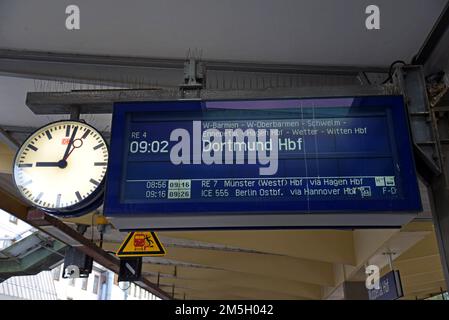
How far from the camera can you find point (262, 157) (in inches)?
100

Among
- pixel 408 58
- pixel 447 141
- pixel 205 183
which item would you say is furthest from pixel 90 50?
pixel 447 141

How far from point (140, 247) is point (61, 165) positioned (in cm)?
378

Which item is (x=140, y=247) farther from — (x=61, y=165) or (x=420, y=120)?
(x=420, y=120)

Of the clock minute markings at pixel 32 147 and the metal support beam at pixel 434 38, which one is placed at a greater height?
the metal support beam at pixel 434 38

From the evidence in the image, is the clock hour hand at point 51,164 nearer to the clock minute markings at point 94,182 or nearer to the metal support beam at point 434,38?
the clock minute markings at point 94,182

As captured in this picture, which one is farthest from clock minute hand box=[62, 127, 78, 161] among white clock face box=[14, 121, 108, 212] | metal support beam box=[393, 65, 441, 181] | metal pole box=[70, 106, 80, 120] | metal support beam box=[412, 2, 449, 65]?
metal support beam box=[412, 2, 449, 65]

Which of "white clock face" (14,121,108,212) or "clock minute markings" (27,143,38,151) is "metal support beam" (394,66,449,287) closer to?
"white clock face" (14,121,108,212)

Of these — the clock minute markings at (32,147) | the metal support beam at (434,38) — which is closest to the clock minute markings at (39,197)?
the clock minute markings at (32,147)

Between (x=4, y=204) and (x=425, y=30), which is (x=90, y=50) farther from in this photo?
(x=4, y=204)

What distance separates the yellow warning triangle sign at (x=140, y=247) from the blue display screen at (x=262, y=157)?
377 centimetres

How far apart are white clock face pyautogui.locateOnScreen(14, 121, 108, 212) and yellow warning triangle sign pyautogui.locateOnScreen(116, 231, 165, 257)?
3.61 m

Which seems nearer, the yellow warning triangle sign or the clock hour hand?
the clock hour hand

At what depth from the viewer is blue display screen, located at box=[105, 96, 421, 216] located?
242 cm

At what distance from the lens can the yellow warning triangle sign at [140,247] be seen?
20.2ft
